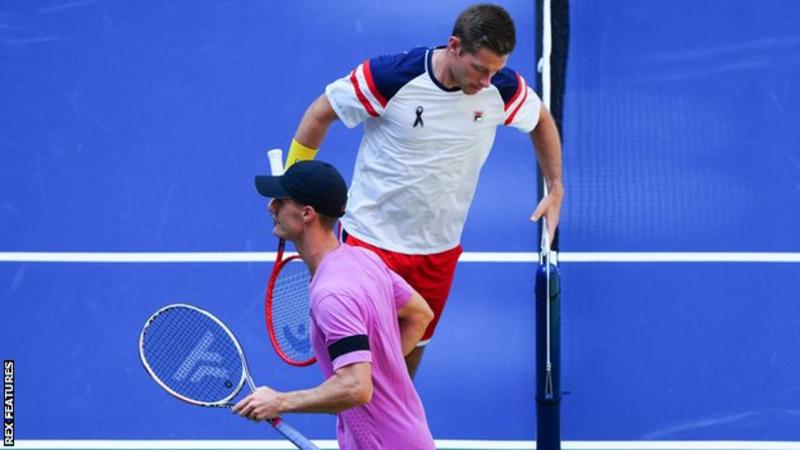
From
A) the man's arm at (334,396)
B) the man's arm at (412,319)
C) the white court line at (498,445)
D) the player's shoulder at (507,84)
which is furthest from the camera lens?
the white court line at (498,445)

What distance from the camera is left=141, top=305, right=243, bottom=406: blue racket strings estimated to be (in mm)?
4543

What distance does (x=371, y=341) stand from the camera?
378 cm

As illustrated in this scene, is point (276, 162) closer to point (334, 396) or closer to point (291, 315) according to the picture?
point (291, 315)

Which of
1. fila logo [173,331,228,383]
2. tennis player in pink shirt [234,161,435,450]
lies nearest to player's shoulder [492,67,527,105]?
tennis player in pink shirt [234,161,435,450]

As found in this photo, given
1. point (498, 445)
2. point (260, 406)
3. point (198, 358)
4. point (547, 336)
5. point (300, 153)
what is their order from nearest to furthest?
1. point (260, 406)
2. point (198, 358)
3. point (300, 153)
4. point (547, 336)
5. point (498, 445)

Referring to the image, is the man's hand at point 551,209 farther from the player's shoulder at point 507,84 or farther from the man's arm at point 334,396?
the man's arm at point 334,396

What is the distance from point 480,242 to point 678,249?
0.87 metres

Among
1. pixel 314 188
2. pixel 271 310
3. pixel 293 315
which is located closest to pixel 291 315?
pixel 293 315

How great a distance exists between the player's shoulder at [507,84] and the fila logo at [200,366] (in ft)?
4.12

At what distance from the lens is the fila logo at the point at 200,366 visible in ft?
14.9

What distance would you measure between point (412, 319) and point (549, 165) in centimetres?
121

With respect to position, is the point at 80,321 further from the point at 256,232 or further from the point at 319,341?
the point at 319,341

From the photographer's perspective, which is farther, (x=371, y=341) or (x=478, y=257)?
(x=478, y=257)

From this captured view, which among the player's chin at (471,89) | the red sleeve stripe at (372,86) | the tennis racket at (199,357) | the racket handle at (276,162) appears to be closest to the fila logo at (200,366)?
the tennis racket at (199,357)
